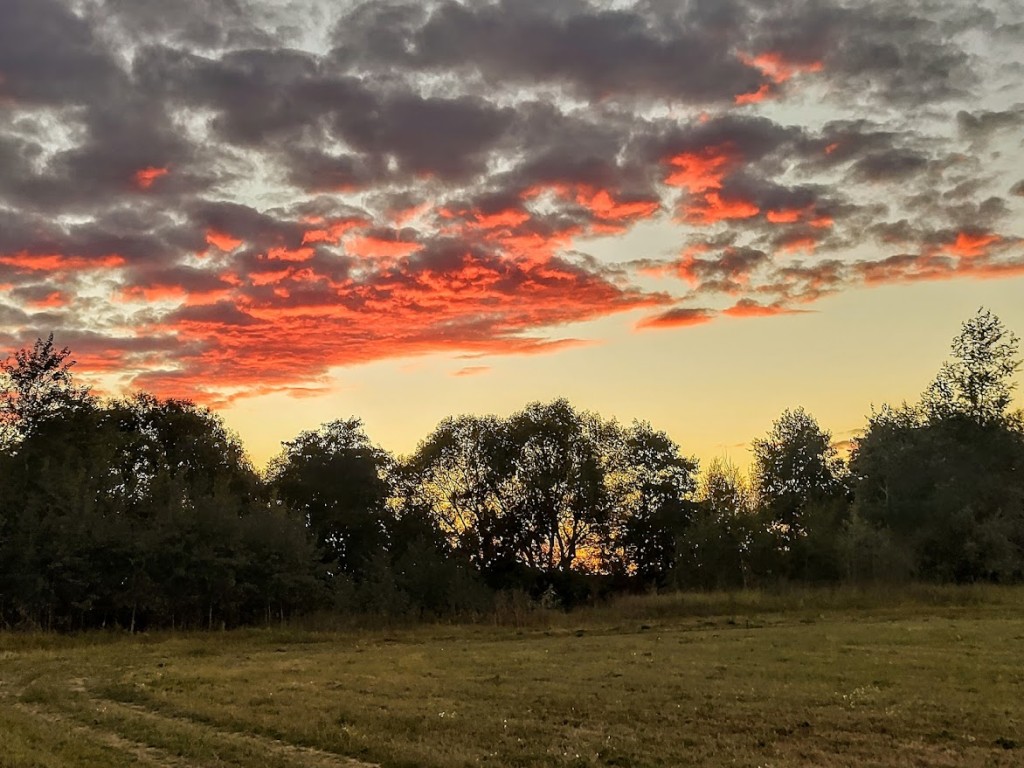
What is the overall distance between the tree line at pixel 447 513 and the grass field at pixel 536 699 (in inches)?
300

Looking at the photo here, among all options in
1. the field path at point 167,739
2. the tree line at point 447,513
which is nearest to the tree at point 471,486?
the tree line at point 447,513

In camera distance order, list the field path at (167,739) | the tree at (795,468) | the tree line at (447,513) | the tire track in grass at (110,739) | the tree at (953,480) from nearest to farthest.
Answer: the field path at (167,739) < the tire track in grass at (110,739) < the tree line at (447,513) < the tree at (953,480) < the tree at (795,468)

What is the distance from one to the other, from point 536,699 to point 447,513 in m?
61.5

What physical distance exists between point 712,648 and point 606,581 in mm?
48912

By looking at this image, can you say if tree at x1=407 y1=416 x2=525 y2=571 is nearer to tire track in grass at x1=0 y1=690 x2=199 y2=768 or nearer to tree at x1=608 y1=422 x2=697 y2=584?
tree at x1=608 y1=422 x2=697 y2=584

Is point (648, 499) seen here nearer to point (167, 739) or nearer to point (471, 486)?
point (471, 486)

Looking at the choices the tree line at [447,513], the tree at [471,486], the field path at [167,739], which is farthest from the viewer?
the tree at [471,486]

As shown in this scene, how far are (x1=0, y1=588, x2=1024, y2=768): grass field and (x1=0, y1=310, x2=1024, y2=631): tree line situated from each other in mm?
7607

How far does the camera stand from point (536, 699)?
17953 millimetres

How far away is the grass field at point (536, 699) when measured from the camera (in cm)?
1290

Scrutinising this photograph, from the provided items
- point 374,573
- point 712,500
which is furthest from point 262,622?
point 712,500

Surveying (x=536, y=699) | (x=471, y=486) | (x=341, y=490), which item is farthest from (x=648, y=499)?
(x=536, y=699)

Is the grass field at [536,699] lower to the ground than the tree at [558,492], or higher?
lower

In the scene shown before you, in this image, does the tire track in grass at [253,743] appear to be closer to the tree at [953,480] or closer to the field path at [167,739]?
the field path at [167,739]
